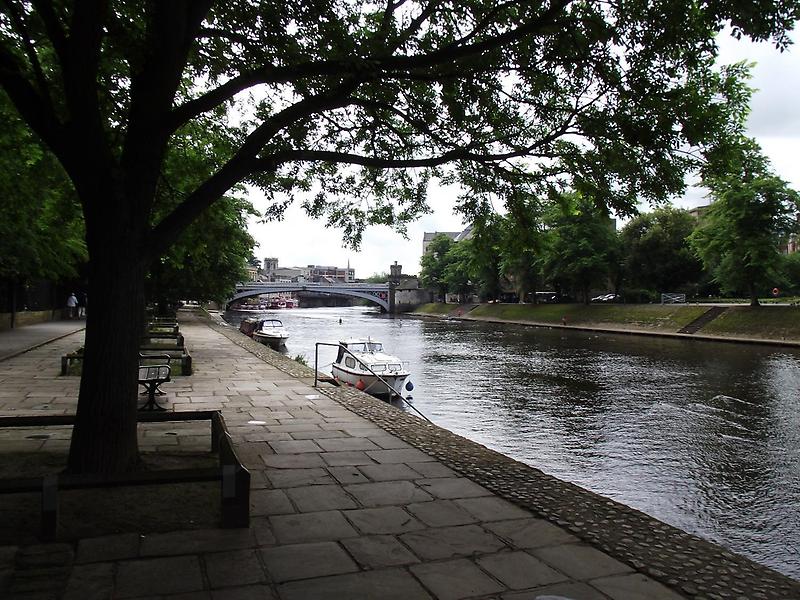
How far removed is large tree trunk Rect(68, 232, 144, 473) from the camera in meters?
5.33

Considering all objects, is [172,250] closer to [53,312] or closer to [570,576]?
[570,576]

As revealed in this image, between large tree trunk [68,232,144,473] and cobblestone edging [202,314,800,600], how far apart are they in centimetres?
362

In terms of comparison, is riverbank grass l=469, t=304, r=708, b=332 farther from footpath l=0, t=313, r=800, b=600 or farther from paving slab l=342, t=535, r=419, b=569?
paving slab l=342, t=535, r=419, b=569

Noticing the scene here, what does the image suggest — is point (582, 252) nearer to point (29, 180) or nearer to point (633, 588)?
point (29, 180)

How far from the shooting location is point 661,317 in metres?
44.5

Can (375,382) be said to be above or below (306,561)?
below

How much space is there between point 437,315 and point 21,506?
7577cm

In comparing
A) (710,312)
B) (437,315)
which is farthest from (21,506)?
(437,315)

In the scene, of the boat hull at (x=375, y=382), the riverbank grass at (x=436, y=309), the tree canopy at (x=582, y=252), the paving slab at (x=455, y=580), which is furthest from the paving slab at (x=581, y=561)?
the riverbank grass at (x=436, y=309)

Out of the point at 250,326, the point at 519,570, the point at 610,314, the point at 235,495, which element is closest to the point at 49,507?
the point at 235,495

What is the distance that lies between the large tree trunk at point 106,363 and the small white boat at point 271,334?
30.9m

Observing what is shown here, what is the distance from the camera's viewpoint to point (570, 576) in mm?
4102

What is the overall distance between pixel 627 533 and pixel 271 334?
1284 inches

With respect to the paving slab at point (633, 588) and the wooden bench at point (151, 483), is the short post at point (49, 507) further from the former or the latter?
the paving slab at point (633, 588)
